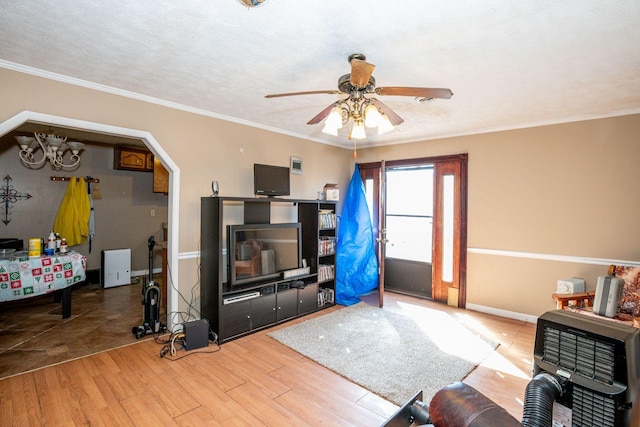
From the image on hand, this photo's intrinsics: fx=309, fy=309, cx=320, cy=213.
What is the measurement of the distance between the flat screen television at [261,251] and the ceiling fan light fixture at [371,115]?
6.16ft

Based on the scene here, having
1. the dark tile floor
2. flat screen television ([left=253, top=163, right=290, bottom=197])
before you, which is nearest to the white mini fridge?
the dark tile floor

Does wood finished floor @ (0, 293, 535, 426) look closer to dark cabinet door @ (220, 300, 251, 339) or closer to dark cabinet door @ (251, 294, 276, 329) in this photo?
dark cabinet door @ (220, 300, 251, 339)

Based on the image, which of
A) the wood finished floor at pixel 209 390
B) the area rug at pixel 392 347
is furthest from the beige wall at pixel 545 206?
the wood finished floor at pixel 209 390

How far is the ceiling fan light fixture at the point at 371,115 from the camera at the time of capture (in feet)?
7.11

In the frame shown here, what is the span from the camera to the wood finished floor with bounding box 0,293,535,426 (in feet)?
6.81

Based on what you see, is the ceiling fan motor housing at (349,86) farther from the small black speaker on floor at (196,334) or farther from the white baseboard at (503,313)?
the white baseboard at (503,313)

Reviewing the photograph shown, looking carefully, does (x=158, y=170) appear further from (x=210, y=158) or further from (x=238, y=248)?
(x=238, y=248)

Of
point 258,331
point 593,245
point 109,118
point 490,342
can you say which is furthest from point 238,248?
point 593,245

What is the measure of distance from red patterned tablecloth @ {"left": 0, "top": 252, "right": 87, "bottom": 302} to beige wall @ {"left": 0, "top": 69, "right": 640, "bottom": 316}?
1388mm

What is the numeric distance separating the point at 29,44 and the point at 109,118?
0.83 metres

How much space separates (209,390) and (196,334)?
0.77 metres

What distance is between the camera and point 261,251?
11.9 ft

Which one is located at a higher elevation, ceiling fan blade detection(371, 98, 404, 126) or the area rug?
ceiling fan blade detection(371, 98, 404, 126)

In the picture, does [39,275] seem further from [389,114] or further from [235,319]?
[389,114]
